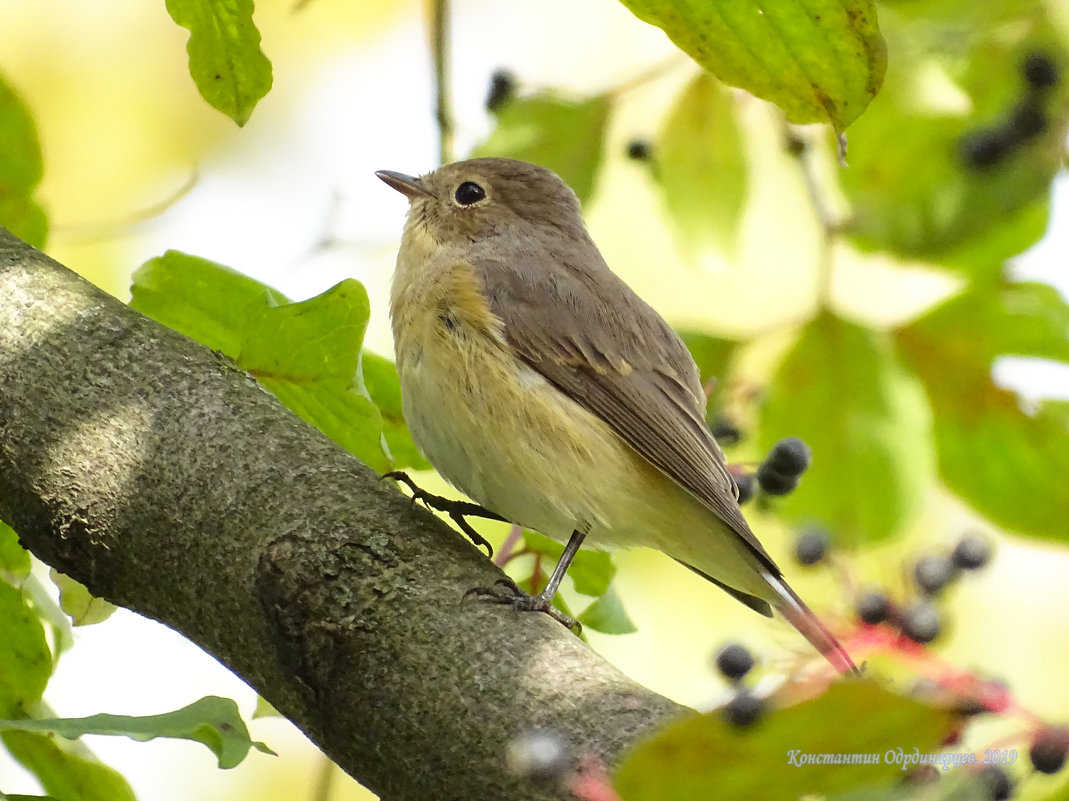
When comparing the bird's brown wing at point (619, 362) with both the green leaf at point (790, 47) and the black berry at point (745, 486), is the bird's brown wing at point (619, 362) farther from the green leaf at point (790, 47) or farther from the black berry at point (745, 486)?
the green leaf at point (790, 47)

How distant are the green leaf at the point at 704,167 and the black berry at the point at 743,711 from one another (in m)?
1.61

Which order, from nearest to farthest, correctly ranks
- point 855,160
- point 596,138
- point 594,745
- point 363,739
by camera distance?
point 594,745 → point 363,739 → point 855,160 → point 596,138

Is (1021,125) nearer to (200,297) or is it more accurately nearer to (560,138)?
(560,138)

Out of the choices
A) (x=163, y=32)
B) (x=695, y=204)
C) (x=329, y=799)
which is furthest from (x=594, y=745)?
(x=163, y=32)

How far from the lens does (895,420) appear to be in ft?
7.20

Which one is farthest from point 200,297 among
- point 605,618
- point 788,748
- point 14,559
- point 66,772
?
point 788,748

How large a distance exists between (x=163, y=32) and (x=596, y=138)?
122 inches

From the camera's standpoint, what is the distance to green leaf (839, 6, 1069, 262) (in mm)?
2141

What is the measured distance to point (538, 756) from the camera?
1112 millimetres

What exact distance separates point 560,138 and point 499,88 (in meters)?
0.42

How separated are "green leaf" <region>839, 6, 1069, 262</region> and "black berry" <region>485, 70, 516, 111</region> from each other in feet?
2.75

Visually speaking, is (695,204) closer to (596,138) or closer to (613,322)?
(596,138)

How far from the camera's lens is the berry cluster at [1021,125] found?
82.7 inches

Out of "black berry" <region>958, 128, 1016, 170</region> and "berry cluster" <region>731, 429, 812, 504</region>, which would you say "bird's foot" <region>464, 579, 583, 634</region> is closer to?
"berry cluster" <region>731, 429, 812, 504</region>
